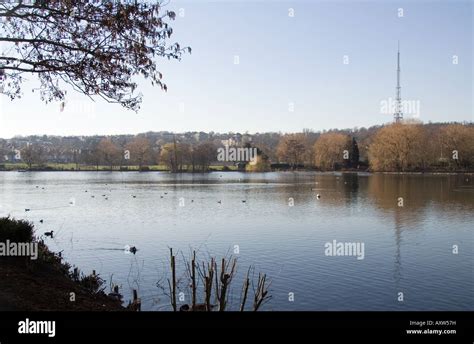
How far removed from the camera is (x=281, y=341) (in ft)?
21.5

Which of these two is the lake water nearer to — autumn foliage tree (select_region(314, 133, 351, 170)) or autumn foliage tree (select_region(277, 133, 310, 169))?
autumn foliage tree (select_region(314, 133, 351, 170))

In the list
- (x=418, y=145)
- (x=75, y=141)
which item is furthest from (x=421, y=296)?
(x=75, y=141)

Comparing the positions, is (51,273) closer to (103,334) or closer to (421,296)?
(103,334)

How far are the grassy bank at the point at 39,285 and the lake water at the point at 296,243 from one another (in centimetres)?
156

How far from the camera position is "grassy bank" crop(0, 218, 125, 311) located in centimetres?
981

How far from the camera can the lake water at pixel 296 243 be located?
15156mm

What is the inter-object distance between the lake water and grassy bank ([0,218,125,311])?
5.13 feet

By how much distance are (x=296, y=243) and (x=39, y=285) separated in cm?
1373

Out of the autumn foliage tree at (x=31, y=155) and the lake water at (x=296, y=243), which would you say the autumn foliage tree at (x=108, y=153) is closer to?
the autumn foliage tree at (x=31, y=155)

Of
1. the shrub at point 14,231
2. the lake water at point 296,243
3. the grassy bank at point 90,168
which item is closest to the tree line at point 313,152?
the grassy bank at point 90,168

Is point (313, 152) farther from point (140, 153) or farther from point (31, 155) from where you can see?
point (31, 155)

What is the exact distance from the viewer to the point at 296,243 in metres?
22.9

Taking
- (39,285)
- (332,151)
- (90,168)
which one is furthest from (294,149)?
(39,285)

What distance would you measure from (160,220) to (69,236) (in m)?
7.36
